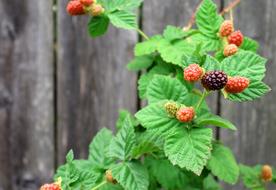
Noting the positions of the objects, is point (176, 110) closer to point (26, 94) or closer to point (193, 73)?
point (193, 73)

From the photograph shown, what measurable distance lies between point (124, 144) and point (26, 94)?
0.95m

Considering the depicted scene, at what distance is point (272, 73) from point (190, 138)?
3.13 feet

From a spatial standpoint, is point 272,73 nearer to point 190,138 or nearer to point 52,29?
point 52,29

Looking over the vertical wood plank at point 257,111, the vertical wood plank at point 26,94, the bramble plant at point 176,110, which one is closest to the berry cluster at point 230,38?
the bramble plant at point 176,110

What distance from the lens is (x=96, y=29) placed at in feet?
3.87

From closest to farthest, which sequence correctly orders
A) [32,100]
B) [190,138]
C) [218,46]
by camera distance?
[190,138] < [218,46] < [32,100]

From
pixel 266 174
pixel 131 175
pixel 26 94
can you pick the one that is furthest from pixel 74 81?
pixel 131 175

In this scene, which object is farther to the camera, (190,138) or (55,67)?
(55,67)

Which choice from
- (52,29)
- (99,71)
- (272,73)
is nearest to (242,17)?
(272,73)

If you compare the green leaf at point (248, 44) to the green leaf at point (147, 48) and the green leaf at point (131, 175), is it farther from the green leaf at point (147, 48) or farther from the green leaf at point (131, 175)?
the green leaf at point (131, 175)

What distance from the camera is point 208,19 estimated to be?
1.09m

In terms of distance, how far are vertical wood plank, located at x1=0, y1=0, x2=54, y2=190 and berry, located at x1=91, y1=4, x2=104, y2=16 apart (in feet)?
2.36

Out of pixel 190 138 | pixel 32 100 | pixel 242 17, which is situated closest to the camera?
pixel 190 138

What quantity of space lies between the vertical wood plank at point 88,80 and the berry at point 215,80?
3.24ft
